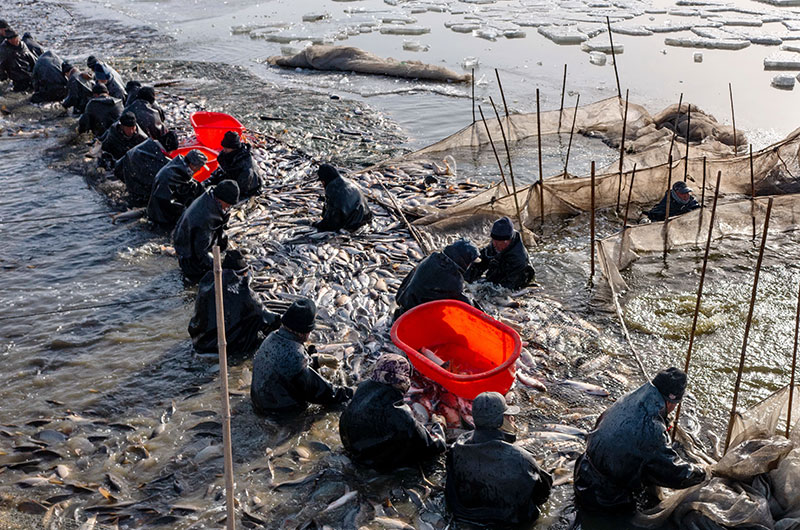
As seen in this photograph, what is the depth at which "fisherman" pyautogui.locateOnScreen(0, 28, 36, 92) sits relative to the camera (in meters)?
17.1

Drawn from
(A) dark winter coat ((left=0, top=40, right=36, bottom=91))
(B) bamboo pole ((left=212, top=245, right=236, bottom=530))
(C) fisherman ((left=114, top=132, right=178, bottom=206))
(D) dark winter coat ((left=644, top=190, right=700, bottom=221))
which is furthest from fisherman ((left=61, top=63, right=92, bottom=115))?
(B) bamboo pole ((left=212, top=245, right=236, bottom=530))

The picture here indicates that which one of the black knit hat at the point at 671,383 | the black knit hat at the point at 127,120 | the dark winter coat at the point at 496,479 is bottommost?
the dark winter coat at the point at 496,479

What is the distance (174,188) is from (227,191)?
71.0 inches

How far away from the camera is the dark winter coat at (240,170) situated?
34.9ft

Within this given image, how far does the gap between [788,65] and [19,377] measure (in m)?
19.4

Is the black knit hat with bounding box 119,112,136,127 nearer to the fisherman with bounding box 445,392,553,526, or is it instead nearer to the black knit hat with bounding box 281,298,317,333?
the black knit hat with bounding box 281,298,317,333

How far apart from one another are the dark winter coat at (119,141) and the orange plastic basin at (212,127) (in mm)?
1007

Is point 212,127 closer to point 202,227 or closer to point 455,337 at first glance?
point 202,227

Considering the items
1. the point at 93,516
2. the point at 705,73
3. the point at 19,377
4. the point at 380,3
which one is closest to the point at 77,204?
the point at 19,377

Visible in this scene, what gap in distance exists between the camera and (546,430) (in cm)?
605

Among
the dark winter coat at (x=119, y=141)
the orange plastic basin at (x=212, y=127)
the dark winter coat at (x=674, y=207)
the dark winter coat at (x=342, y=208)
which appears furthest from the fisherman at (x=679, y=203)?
the dark winter coat at (x=119, y=141)

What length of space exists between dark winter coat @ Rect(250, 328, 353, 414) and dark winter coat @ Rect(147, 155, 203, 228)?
14.8 ft

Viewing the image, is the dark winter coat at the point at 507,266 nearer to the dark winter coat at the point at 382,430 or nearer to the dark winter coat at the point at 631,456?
the dark winter coat at the point at 382,430

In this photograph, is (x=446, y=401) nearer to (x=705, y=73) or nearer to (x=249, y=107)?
(x=249, y=107)
